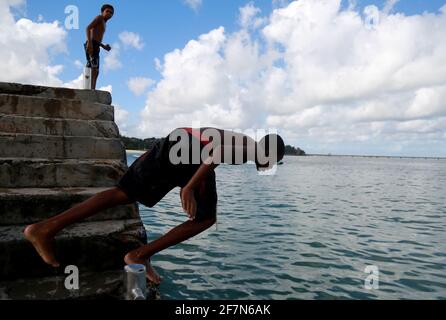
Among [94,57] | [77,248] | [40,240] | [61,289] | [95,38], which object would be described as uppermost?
[95,38]

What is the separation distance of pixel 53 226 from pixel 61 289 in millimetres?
592

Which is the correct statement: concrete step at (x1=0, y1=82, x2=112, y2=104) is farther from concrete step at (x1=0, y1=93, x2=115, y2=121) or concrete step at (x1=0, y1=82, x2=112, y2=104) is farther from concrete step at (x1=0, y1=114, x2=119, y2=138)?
concrete step at (x1=0, y1=114, x2=119, y2=138)

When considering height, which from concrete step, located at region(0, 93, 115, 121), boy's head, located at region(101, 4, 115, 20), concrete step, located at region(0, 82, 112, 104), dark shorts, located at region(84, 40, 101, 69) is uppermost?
boy's head, located at region(101, 4, 115, 20)

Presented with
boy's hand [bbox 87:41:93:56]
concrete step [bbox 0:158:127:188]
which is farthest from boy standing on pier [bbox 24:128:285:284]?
boy's hand [bbox 87:41:93:56]

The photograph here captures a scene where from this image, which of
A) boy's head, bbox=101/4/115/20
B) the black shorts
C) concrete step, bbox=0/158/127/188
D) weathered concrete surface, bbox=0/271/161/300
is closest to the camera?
weathered concrete surface, bbox=0/271/161/300

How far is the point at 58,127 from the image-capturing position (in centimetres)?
589

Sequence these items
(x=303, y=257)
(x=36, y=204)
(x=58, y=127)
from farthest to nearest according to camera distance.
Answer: (x=303, y=257), (x=58, y=127), (x=36, y=204)

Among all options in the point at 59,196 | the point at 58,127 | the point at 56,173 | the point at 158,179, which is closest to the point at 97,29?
the point at 58,127

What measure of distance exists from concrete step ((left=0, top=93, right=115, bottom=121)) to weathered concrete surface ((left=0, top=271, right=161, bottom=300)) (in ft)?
13.4

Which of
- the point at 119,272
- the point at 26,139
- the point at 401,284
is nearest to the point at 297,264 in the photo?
the point at 401,284

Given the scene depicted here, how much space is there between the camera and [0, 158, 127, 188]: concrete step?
14.1ft

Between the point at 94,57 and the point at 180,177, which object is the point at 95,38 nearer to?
the point at 94,57

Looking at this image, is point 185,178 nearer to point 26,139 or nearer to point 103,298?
point 103,298
